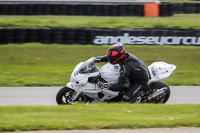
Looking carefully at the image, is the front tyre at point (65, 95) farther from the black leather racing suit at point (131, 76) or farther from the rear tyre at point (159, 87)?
the rear tyre at point (159, 87)

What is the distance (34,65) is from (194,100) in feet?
20.4

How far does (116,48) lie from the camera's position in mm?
7137

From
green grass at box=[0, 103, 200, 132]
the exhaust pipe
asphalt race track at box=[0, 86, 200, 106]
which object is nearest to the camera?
green grass at box=[0, 103, 200, 132]

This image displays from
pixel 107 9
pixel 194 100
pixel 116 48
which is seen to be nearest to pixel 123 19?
pixel 107 9

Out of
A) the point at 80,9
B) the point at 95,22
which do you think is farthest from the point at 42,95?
the point at 80,9

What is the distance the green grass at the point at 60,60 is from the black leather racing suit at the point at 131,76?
3.10m

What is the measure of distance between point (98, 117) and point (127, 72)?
4.62 feet

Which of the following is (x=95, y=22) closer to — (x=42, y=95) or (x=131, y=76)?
(x=42, y=95)

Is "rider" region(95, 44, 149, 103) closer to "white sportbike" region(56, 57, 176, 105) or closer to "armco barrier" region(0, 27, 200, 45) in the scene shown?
"white sportbike" region(56, 57, 176, 105)

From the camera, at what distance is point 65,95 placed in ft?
24.6

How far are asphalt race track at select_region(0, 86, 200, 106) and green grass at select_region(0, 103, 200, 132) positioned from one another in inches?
51.2

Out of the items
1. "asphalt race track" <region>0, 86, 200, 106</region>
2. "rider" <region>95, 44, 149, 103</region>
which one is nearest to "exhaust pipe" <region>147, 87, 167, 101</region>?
"rider" <region>95, 44, 149, 103</region>

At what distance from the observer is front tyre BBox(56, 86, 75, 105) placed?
291 inches

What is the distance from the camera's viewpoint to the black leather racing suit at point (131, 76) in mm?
7219
